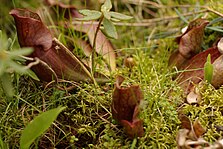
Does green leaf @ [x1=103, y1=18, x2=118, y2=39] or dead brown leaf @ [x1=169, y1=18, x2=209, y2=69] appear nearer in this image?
green leaf @ [x1=103, y1=18, x2=118, y2=39]

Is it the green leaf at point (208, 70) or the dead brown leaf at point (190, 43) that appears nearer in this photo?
the green leaf at point (208, 70)

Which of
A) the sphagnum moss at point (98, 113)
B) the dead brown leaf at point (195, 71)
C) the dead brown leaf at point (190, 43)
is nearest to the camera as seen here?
the sphagnum moss at point (98, 113)

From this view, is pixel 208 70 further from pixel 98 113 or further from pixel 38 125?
pixel 38 125

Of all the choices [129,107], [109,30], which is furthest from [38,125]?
[109,30]

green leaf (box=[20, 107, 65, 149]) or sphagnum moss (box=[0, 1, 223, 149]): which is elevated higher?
green leaf (box=[20, 107, 65, 149])

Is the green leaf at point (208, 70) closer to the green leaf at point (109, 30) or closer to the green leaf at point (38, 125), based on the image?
the green leaf at point (109, 30)

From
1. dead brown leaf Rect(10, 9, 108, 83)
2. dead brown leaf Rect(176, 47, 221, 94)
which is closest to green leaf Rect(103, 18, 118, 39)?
dead brown leaf Rect(10, 9, 108, 83)

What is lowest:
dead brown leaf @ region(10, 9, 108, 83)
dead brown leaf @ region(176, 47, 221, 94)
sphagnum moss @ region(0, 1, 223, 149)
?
sphagnum moss @ region(0, 1, 223, 149)

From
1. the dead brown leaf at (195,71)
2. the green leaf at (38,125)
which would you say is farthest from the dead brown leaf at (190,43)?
the green leaf at (38,125)

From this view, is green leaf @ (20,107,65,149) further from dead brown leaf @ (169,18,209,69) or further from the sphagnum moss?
dead brown leaf @ (169,18,209,69)

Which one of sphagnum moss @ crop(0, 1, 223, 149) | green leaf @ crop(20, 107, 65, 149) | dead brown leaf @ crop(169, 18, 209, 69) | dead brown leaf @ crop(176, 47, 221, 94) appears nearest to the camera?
green leaf @ crop(20, 107, 65, 149)
